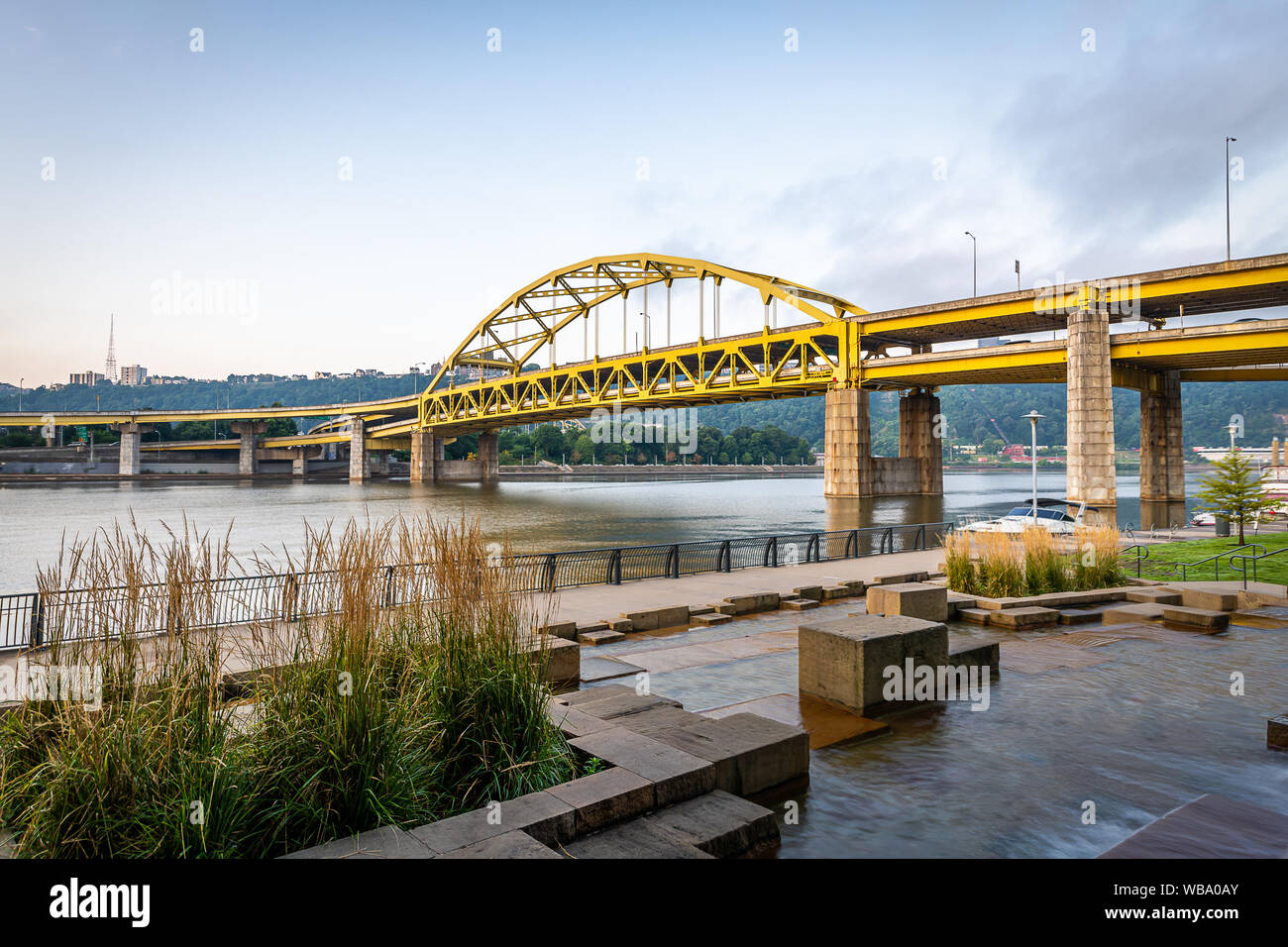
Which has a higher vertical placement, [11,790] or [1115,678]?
[11,790]

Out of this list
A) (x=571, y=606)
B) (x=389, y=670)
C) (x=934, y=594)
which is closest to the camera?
(x=389, y=670)

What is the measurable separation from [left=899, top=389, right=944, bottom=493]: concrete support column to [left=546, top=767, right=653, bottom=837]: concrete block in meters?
68.2

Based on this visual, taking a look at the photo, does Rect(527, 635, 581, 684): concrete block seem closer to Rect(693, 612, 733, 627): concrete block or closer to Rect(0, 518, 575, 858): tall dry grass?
Rect(0, 518, 575, 858): tall dry grass

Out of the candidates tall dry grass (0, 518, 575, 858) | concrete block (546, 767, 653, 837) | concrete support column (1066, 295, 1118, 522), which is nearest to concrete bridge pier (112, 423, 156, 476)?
concrete support column (1066, 295, 1118, 522)

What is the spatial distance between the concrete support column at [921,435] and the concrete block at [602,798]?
224 ft

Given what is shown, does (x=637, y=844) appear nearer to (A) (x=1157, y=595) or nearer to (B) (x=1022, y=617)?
(B) (x=1022, y=617)

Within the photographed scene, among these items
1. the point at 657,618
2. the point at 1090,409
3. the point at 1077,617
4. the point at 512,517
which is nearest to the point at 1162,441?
the point at 1090,409

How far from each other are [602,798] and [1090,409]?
1789 inches

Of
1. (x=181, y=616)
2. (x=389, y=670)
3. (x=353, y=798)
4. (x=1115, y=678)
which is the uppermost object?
(x=181, y=616)
